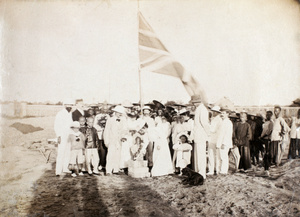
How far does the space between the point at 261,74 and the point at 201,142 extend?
142 cm

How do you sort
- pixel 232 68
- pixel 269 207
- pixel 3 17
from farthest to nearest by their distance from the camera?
pixel 232 68, pixel 269 207, pixel 3 17

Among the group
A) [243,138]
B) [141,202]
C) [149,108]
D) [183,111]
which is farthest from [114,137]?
[243,138]

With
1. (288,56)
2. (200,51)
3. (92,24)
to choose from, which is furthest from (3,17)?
(288,56)

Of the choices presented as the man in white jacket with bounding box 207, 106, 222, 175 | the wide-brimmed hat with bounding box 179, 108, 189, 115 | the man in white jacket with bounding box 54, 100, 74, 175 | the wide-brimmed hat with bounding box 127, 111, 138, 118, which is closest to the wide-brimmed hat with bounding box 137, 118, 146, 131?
the wide-brimmed hat with bounding box 127, 111, 138, 118

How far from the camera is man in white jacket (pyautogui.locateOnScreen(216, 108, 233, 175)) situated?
356cm

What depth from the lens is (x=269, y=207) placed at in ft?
10.8

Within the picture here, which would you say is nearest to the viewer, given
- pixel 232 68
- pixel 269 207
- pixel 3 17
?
pixel 3 17

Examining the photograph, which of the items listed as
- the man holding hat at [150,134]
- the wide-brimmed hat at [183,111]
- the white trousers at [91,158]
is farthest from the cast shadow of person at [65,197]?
the wide-brimmed hat at [183,111]

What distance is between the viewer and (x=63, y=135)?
3170 mm

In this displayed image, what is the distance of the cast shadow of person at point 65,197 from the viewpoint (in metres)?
2.93

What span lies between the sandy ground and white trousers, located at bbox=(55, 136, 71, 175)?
70 mm

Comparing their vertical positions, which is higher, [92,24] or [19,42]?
[92,24]

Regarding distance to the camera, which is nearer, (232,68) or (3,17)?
(3,17)

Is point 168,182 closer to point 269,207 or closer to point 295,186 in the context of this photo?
point 269,207
